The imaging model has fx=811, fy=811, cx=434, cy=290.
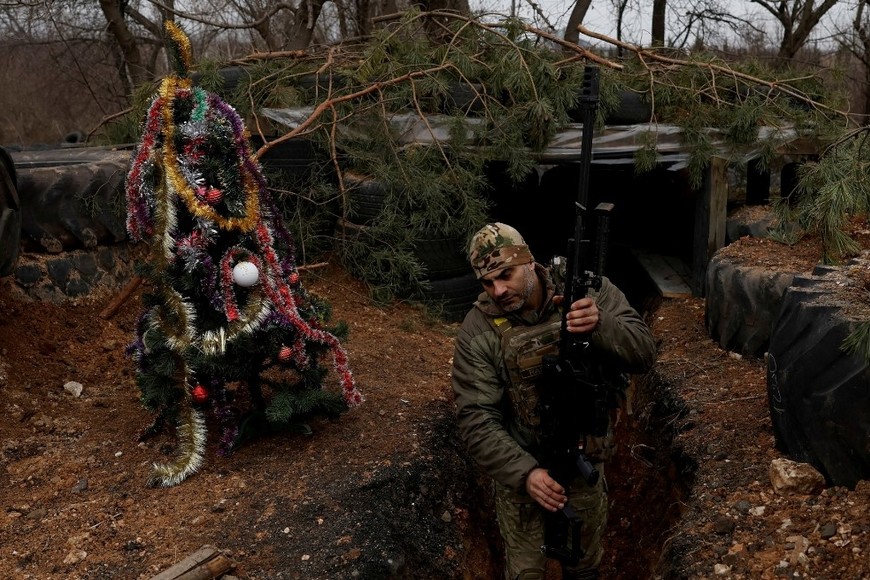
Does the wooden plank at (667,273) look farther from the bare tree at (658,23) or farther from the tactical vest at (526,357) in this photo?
the bare tree at (658,23)

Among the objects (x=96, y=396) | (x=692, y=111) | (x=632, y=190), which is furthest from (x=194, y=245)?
(x=632, y=190)

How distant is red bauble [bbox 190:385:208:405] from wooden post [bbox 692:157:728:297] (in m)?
3.93

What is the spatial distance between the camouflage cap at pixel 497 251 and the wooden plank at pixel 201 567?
146cm

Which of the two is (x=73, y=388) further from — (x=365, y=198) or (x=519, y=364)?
(x=519, y=364)

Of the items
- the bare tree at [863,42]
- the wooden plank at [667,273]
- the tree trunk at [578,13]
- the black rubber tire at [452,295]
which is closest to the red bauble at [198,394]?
the black rubber tire at [452,295]

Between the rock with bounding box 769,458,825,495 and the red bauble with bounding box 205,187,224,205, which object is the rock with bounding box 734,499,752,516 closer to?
the rock with bounding box 769,458,825,495

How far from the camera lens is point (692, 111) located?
6387 millimetres

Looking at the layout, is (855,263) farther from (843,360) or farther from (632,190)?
(632,190)

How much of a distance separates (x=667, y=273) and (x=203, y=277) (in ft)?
14.1

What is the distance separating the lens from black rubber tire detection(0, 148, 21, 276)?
4.29m

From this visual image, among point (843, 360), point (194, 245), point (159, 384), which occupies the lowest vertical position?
point (159, 384)

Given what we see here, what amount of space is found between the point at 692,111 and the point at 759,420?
3.30 m

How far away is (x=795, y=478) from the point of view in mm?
3004

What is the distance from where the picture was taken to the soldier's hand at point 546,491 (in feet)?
9.47
